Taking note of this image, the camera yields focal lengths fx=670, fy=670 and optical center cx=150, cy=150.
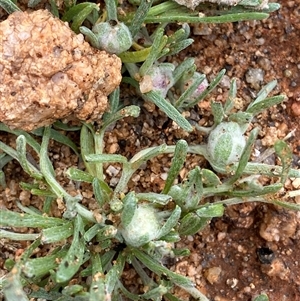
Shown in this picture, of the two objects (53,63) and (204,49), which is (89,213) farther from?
(204,49)

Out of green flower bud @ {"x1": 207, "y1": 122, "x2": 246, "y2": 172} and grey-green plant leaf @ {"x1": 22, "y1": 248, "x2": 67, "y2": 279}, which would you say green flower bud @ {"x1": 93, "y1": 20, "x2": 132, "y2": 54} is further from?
grey-green plant leaf @ {"x1": 22, "y1": 248, "x2": 67, "y2": 279}

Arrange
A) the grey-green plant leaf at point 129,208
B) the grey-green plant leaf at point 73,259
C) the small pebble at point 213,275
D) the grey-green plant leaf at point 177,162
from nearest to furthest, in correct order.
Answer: the grey-green plant leaf at point 73,259, the grey-green plant leaf at point 129,208, the grey-green plant leaf at point 177,162, the small pebble at point 213,275

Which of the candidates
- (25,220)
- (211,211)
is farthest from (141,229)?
(25,220)

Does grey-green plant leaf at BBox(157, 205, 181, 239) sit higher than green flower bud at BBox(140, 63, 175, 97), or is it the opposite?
green flower bud at BBox(140, 63, 175, 97)

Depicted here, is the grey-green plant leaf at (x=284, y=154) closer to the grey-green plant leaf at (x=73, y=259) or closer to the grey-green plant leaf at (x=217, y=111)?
the grey-green plant leaf at (x=217, y=111)

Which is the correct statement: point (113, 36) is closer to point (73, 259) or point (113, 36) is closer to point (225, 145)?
point (225, 145)

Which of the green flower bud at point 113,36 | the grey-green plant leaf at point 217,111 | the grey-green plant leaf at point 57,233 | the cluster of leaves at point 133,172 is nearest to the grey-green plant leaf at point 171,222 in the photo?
the cluster of leaves at point 133,172

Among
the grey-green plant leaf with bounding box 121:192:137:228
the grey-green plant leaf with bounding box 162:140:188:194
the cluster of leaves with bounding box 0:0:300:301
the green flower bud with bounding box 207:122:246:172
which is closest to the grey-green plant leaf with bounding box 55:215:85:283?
the cluster of leaves with bounding box 0:0:300:301
